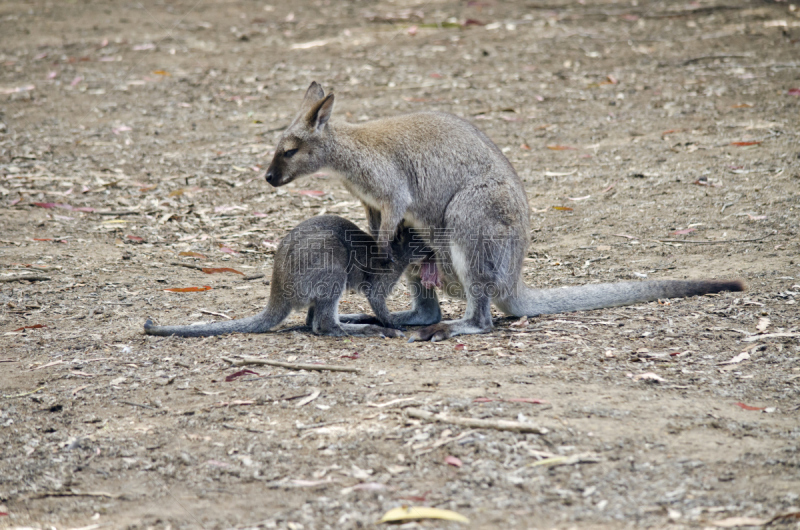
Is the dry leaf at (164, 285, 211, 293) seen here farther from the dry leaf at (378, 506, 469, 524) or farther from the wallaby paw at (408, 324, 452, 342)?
the dry leaf at (378, 506, 469, 524)

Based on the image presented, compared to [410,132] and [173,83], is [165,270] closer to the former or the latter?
[410,132]

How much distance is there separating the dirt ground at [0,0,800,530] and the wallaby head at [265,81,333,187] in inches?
41.2

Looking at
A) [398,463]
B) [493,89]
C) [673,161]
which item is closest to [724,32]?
[493,89]

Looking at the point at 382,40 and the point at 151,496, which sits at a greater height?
the point at 382,40

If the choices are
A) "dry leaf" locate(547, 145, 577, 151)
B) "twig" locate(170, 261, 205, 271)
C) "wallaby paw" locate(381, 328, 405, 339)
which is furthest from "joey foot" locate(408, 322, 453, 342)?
"dry leaf" locate(547, 145, 577, 151)

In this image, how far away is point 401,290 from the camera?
6.65 meters

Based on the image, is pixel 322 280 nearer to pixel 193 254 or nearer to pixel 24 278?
pixel 193 254

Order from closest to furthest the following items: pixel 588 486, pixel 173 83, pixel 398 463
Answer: pixel 588 486
pixel 398 463
pixel 173 83

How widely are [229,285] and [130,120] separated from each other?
4.99 m

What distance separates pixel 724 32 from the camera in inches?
460

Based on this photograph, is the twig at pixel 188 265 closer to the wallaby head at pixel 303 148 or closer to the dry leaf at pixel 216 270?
the dry leaf at pixel 216 270

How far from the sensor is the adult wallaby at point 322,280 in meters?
4.77

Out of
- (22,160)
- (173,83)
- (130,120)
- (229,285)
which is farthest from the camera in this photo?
(173,83)

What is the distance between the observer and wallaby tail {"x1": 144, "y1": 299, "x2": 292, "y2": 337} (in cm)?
470
